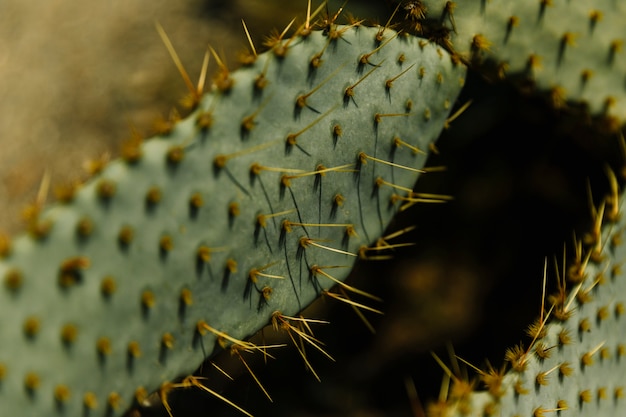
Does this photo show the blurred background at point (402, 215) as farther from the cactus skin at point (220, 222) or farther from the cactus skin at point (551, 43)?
the cactus skin at point (220, 222)

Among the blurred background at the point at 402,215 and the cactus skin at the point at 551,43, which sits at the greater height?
the cactus skin at the point at 551,43

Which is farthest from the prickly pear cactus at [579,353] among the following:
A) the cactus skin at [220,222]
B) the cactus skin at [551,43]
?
the cactus skin at [220,222]

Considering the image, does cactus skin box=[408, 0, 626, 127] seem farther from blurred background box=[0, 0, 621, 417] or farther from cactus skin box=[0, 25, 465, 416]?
blurred background box=[0, 0, 621, 417]

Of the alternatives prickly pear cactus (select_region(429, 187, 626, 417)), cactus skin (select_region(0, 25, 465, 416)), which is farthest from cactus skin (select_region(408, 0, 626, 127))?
prickly pear cactus (select_region(429, 187, 626, 417))

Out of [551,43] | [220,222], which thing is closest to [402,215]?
[551,43]

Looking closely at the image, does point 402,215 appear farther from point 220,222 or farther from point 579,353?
point 220,222

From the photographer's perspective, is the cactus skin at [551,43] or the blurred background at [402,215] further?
the blurred background at [402,215]
